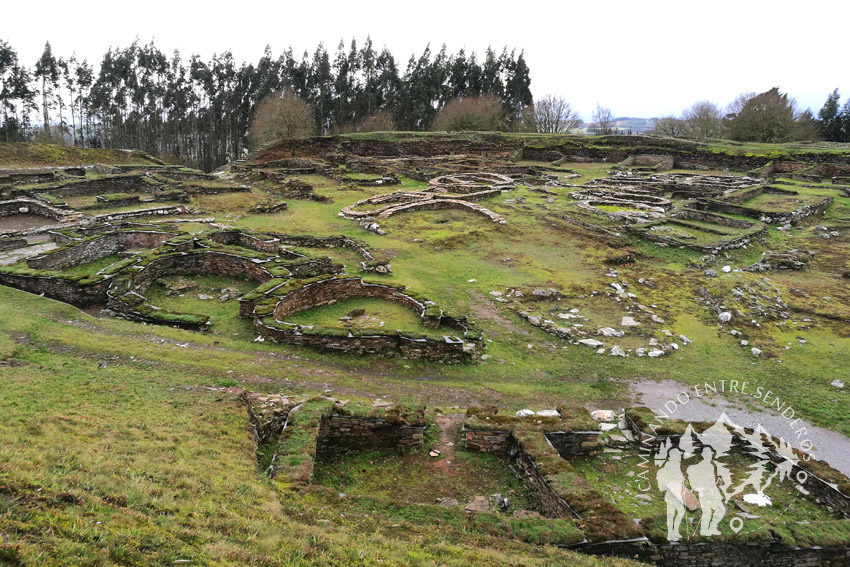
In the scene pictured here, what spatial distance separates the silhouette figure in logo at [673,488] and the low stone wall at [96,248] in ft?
59.9

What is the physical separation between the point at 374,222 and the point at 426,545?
19241 millimetres

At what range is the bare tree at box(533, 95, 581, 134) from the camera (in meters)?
64.8

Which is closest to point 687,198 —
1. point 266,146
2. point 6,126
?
point 266,146

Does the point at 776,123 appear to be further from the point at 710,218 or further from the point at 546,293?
the point at 546,293

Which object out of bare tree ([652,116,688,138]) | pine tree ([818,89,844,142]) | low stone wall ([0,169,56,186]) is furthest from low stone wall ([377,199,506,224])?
pine tree ([818,89,844,142])

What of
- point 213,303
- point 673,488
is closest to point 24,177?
point 213,303

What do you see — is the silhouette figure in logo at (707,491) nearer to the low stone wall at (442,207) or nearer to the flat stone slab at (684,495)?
the flat stone slab at (684,495)

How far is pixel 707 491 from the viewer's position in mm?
6309

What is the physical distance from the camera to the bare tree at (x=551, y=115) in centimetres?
6481

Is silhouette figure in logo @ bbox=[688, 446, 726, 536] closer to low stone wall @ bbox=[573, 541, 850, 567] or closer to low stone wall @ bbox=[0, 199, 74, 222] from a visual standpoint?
low stone wall @ bbox=[573, 541, 850, 567]

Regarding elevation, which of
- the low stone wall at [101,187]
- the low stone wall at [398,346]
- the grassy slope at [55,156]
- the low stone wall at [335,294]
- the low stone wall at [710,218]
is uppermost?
the grassy slope at [55,156]

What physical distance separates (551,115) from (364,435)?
66504 mm

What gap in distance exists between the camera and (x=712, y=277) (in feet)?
52.7

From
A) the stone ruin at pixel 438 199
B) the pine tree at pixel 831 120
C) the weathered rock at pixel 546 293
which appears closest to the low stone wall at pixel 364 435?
the weathered rock at pixel 546 293
